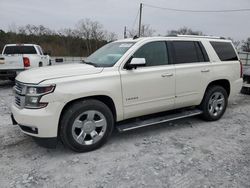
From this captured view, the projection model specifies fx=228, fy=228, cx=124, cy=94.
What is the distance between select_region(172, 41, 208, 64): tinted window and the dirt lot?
1418mm

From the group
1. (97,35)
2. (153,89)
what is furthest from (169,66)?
(97,35)

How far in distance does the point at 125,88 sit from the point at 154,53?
976 mm

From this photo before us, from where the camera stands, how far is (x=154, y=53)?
14.0 feet

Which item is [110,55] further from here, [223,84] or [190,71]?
[223,84]

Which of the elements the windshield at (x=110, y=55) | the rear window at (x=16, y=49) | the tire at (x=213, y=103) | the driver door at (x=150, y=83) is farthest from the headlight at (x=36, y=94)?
the rear window at (x=16, y=49)

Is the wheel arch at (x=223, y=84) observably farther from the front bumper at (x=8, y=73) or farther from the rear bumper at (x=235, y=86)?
the front bumper at (x=8, y=73)

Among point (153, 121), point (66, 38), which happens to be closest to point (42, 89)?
point (153, 121)

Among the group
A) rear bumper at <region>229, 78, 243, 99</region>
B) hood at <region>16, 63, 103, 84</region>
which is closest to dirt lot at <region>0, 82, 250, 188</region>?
rear bumper at <region>229, 78, 243, 99</region>

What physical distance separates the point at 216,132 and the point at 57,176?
122 inches

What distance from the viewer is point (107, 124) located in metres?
3.74

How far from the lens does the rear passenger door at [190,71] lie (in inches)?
175

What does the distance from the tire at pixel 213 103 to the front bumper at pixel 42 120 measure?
3.15m

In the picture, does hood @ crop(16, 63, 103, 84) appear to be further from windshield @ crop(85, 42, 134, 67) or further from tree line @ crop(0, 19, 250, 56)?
tree line @ crop(0, 19, 250, 56)

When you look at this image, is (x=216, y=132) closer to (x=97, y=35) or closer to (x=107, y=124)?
(x=107, y=124)
